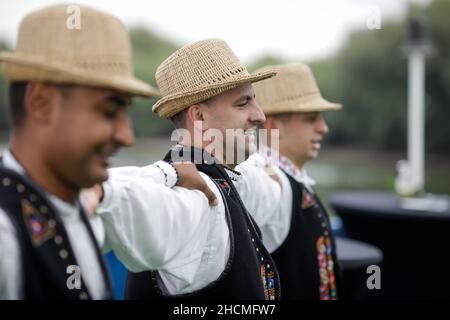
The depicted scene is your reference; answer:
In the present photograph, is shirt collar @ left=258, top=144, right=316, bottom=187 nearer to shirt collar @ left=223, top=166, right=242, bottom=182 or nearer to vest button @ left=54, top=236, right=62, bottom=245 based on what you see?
shirt collar @ left=223, top=166, right=242, bottom=182

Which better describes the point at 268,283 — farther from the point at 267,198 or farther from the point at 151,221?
the point at 151,221

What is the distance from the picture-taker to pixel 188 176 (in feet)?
5.15

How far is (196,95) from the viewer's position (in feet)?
5.84

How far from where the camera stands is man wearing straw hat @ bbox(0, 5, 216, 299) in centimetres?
109

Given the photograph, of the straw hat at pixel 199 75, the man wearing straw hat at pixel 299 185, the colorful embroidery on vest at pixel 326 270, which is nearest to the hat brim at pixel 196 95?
the straw hat at pixel 199 75

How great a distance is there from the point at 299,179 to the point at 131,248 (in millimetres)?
1297

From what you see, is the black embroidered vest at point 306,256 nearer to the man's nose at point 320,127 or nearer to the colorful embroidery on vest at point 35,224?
the man's nose at point 320,127

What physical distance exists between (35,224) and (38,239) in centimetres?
3

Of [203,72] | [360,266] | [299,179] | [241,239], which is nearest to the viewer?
[241,239]

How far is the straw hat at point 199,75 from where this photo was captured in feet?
5.81

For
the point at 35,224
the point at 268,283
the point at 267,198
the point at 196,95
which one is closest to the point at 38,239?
the point at 35,224

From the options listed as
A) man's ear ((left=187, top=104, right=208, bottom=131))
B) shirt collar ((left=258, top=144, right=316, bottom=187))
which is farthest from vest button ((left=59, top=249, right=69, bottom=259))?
shirt collar ((left=258, top=144, right=316, bottom=187))

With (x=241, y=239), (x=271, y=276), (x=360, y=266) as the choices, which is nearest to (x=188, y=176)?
(x=241, y=239)
